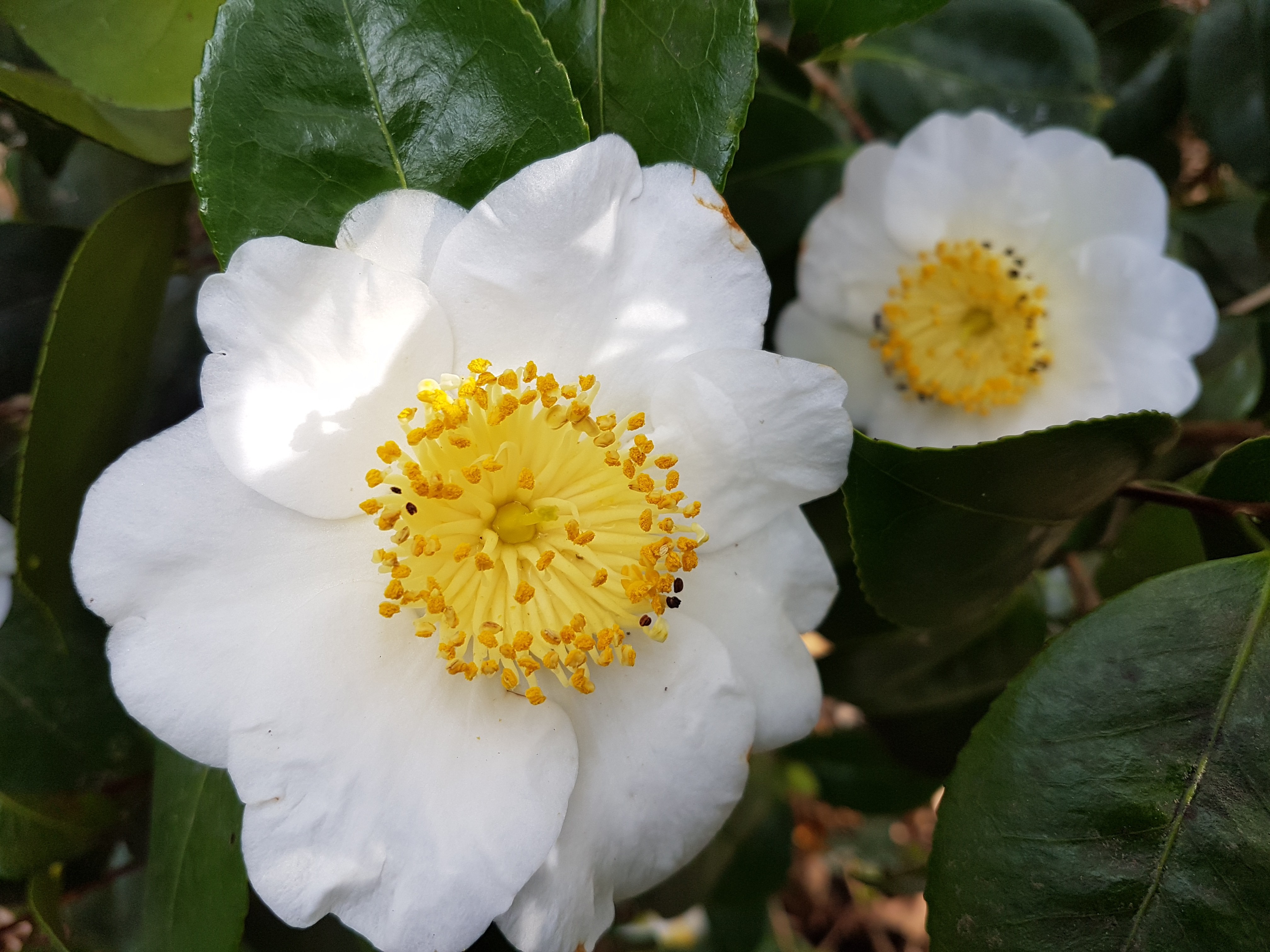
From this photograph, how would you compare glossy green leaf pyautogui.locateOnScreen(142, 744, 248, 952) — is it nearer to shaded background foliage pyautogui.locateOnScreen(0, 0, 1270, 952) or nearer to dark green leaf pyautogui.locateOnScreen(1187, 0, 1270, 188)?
shaded background foliage pyautogui.locateOnScreen(0, 0, 1270, 952)

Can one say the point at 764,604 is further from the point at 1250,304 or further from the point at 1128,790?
the point at 1250,304

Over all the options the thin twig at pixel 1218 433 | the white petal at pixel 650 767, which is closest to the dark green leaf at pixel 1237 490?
the thin twig at pixel 1218 433

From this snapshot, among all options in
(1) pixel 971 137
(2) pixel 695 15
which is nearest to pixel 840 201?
(1) pixel 971 137

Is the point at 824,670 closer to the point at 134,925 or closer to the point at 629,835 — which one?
the point at 629,835

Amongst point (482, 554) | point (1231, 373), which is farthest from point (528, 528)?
point (1231, 373)

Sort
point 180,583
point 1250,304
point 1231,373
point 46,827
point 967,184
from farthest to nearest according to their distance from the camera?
point 1250,304, point 1231,373, point 967,184, point 46,827, point 180,583
